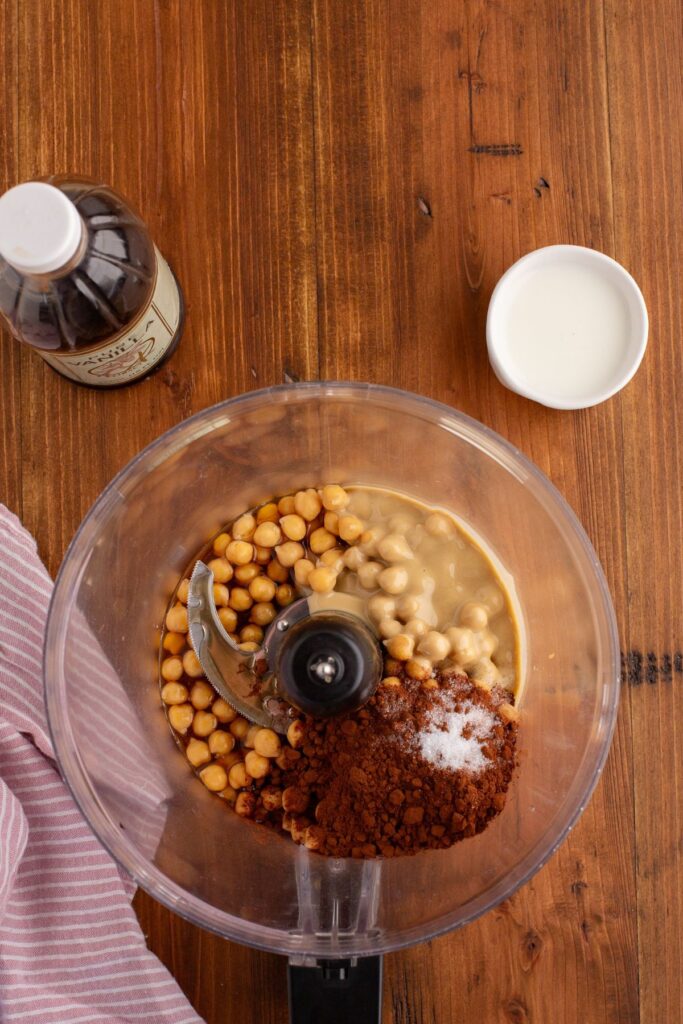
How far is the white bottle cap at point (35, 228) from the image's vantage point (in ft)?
1.87

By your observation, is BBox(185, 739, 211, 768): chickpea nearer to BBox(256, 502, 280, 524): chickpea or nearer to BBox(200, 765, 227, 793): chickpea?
BBox(200, 765, 227, 793): chickpea

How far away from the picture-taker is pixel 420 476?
0.78 m

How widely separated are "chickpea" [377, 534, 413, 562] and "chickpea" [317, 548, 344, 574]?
3 cm

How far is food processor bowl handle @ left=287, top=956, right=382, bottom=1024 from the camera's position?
26.0 inches

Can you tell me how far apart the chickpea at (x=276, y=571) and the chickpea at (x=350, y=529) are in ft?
0.18

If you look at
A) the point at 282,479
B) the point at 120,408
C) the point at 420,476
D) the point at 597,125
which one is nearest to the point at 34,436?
the point at 120,408

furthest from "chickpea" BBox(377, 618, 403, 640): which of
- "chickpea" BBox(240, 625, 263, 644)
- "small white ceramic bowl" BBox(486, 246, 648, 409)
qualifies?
"small white ceramic bowl" BBox(486, 246, 648, 409)

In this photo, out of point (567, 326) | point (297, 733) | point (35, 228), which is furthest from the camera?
point (567, 326)

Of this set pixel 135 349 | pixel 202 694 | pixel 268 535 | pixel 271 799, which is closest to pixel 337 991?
pixel 271 799

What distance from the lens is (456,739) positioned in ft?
2.15

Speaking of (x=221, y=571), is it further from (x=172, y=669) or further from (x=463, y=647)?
(x=463, y=647)

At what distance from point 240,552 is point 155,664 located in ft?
0.41

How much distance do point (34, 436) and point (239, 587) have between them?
0.72 ft

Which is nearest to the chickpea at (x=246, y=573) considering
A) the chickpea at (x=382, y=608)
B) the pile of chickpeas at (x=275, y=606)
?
the pile of chickpeas at (x=275, y=606)
